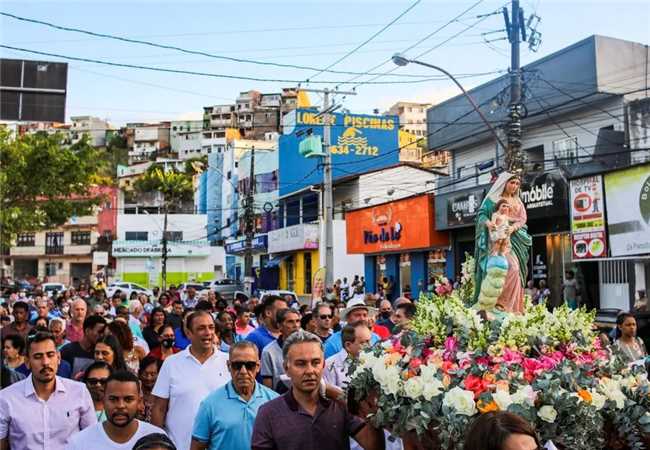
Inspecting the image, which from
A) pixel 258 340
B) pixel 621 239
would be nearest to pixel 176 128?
pixel 621 239

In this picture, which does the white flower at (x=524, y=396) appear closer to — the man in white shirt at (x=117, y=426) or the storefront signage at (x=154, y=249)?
the man in white shirt at (x=117, y=426)

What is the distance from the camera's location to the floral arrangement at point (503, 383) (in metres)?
3.79

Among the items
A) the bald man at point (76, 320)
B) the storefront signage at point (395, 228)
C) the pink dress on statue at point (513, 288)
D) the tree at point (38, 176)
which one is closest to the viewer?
the pink dress on statue at point (513, 288)

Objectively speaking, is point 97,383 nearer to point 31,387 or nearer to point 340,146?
point 31,387

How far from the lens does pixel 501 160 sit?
26047 millimetres

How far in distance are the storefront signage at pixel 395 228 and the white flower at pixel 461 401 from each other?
2483 centimetres

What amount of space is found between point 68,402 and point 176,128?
4838 inches

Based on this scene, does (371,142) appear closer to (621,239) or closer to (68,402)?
(621,239)

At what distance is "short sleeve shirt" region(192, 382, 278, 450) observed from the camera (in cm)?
458

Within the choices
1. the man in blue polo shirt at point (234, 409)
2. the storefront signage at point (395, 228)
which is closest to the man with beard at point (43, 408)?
the man in blue polo shirt at point (234, 409)

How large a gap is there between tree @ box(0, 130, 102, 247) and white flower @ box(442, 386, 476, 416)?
18.9m

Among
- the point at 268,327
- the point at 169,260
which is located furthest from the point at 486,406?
the point at 169,260

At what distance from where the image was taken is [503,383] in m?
3.90

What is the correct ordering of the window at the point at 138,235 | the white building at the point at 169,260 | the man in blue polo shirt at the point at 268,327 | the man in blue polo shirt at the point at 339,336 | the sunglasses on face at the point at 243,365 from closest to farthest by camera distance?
the sunglasses on face at the point at 243,365, the man in blue polo shirt at the point at 339,336, the man in blue polo shirt at the point at 268,327, the white building at the point at 169,260, the window at the point at 138,235
